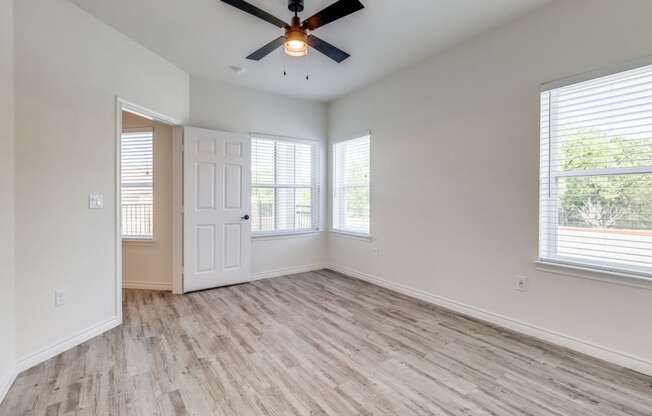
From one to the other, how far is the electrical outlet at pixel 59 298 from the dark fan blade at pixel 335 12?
290cm

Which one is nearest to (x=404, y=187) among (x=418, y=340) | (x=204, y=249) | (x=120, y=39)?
(x=418, y=340)

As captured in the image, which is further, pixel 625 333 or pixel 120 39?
pixel 120 39

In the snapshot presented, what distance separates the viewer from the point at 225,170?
13.6 ft

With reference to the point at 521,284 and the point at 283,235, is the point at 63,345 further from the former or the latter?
the point at 521,284

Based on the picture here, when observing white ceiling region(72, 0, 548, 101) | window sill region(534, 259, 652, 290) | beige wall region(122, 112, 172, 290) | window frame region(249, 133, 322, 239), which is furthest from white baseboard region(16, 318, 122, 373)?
window sill region(534, 259, 652, 290)

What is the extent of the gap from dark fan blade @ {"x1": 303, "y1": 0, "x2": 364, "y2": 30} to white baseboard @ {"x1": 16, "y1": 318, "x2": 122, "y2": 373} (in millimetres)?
3180

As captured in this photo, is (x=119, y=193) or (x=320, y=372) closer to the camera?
(x=320, y=372)

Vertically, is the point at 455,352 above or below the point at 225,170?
below

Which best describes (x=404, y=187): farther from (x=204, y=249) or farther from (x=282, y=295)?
(x=204, y=249)

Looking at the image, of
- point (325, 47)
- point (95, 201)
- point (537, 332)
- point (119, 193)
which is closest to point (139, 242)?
point (119, 193)

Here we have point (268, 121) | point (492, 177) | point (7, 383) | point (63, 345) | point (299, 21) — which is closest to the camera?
point (7, 383)

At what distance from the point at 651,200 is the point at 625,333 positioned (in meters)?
0.98

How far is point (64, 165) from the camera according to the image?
2.48 m

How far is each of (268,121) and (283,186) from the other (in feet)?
3.40
